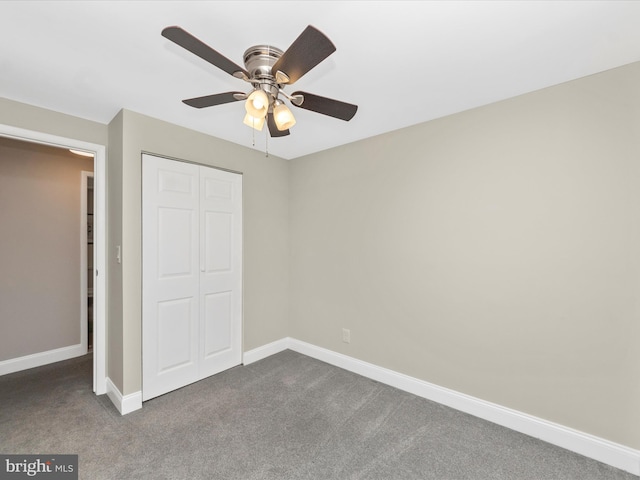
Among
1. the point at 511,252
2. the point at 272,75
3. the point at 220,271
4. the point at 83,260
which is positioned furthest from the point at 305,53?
the point at 83,260

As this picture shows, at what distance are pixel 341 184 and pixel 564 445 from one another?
271 cm

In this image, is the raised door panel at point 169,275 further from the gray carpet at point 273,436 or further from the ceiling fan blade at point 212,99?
the ceiling fan blade at point 212,99

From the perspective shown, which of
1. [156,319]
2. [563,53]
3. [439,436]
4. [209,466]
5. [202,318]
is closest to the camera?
[563,53]

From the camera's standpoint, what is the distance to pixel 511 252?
6.89 ft

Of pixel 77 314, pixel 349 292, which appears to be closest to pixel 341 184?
pixel 349 292

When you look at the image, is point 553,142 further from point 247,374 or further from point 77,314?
point 77,314

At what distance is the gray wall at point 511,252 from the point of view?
1.75 meters

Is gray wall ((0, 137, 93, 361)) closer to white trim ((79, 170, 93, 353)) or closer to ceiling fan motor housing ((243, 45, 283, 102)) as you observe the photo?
white trim ((79, 170, 93, 353))

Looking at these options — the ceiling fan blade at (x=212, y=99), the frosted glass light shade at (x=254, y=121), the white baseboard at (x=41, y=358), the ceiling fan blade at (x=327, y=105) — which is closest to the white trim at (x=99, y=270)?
the white baseboard at (x=41, y=358)

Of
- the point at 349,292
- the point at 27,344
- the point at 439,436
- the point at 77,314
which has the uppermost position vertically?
the point at 349,292

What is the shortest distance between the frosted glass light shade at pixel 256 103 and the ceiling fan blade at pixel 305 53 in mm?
125

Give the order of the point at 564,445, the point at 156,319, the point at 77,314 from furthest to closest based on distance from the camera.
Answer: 1. the point at 77,314
2. the point at 156,319
3. the point at 564,445

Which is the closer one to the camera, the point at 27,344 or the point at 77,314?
the point at 27,344

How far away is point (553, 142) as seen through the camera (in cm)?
194
